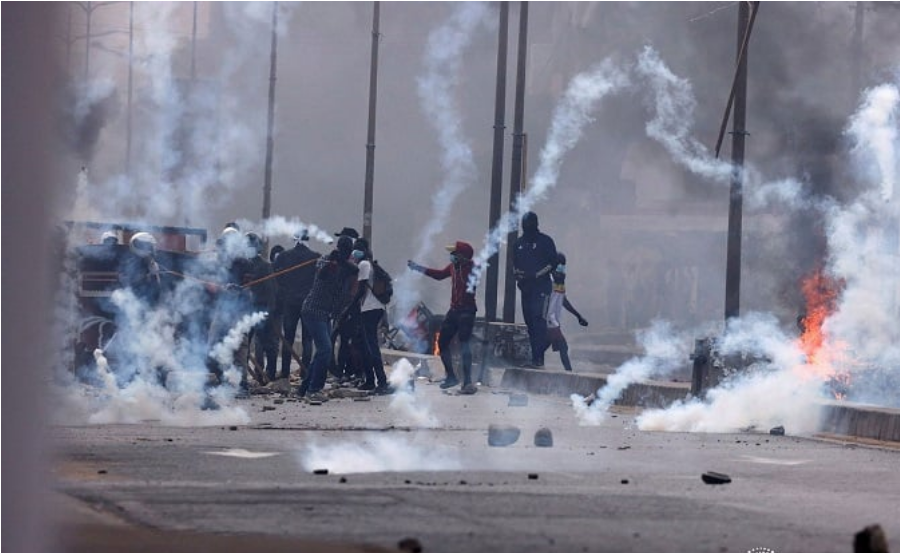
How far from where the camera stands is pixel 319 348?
55.6 ft

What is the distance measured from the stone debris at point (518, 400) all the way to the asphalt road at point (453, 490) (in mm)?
3258

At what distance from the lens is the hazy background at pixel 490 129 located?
38.2 metres

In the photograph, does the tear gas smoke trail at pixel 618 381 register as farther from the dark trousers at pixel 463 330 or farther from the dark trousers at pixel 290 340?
the dark trousers at pixel 290 340

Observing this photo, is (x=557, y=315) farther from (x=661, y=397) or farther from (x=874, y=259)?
(x=874, y=259)

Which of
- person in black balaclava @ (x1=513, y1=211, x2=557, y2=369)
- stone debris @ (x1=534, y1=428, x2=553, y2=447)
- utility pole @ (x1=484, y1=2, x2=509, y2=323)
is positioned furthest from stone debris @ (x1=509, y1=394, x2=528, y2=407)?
utility pole @ (x1=484, y1=2, x2=509, y2=323)

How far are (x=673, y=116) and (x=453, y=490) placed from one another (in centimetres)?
3713

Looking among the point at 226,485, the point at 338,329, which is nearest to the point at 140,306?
the point at 338,329

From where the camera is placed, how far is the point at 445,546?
699 cm

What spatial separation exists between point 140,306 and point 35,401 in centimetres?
1096

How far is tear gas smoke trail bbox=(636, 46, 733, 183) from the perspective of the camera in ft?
141

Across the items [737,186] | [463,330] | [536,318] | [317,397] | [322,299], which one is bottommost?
[317,397]

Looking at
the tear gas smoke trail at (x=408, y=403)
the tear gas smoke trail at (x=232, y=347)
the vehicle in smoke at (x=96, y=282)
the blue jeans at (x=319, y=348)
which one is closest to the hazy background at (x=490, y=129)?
the vehicle in smoke at (x=96, y=282)

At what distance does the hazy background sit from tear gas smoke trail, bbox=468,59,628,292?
652mm

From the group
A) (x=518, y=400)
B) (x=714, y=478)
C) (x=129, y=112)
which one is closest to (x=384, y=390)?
(x=518, y=400)
